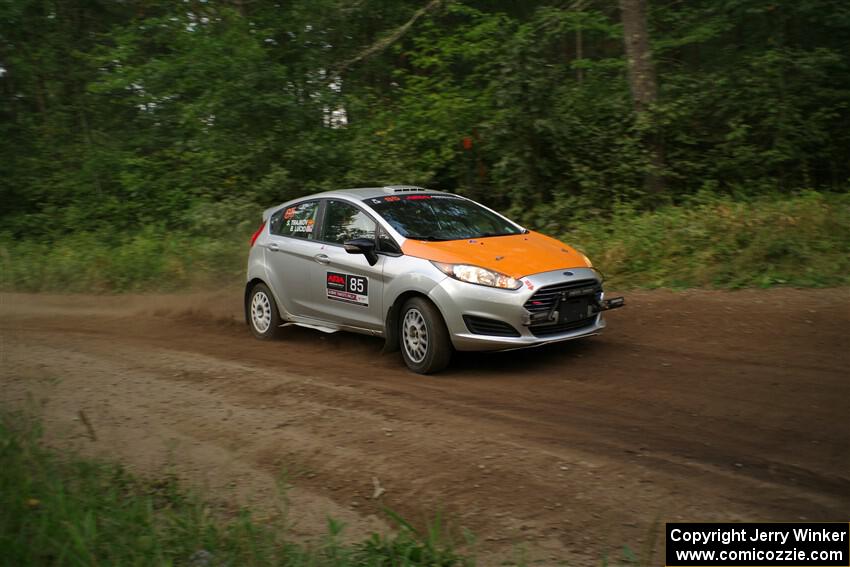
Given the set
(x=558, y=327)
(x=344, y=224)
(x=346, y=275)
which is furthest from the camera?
(x=344, y=224)

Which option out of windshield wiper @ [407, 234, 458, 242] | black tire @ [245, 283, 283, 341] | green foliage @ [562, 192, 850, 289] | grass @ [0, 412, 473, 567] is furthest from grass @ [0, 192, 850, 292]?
grass @ [0, 412, 473, 567]

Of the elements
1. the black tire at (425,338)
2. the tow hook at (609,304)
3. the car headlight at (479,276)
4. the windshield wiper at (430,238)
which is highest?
the windshield wiper at (430,238)

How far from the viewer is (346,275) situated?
28.8 feet

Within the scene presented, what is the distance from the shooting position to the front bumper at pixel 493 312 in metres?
7.56

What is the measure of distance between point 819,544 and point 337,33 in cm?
→ 1783

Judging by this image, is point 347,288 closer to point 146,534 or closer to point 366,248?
point 366,248

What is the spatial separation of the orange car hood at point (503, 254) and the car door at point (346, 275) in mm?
577

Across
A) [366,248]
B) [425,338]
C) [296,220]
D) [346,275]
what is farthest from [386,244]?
[296,220]

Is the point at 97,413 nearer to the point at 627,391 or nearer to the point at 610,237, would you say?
the point at 627,391

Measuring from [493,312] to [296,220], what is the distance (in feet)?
10.6

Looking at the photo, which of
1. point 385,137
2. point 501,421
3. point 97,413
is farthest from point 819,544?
point 385,137

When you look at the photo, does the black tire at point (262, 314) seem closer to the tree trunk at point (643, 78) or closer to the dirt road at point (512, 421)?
the dirt road at point (512, 421)

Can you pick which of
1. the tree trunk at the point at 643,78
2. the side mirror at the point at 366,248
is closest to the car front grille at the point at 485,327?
the side mirror at the point at 366,248

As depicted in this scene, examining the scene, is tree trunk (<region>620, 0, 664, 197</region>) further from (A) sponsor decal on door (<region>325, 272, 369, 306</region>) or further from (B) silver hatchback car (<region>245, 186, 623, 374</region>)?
(A) sponsor decal on door (<region>325, 272, 369, 306</region>)
